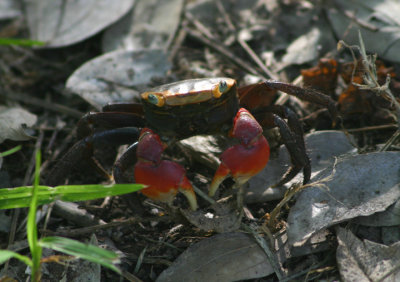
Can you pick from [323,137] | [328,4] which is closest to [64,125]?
[323,137]

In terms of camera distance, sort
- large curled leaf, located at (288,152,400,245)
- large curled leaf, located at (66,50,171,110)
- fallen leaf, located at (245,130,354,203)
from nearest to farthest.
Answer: large curled leaf, located at (288,152,400,245), fallen leaf, located at (245,130,354,203), large curled leaf, located at (66,50,171,110)

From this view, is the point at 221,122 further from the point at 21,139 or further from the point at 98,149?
the point at 21,139

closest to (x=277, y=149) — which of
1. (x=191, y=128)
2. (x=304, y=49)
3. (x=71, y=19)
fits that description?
(x=191, y=128)

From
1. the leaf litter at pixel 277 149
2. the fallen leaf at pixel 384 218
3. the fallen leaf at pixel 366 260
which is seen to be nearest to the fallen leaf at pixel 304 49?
the leaf litter at pixel 277 149

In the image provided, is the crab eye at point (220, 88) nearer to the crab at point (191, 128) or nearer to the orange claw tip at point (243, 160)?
the crab at point (191, 128)

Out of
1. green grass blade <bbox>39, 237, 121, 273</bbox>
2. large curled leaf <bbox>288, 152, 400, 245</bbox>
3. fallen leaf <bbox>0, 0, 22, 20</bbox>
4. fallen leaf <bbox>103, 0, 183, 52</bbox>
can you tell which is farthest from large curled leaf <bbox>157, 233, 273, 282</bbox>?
fallen leaf <bbox>0, 0, 22, 20</bbox>

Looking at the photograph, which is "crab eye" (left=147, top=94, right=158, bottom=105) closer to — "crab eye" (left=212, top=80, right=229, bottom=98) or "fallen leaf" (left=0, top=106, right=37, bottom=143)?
"crab eye" (left=212, top=80, right=229, bottom=98)
